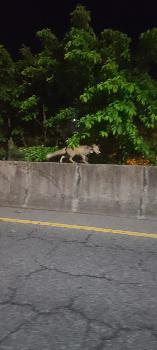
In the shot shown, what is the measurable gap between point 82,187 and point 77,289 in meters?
3.32

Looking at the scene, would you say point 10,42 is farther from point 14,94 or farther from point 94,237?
point 94,237

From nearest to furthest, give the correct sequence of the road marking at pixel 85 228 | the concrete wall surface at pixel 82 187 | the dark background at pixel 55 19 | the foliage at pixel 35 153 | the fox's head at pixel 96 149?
the road marking at pixel 85 228 → the concrete wall surface at pixel 82 187 → the fox's head at pixel 96 149 → the foliage at pixel 35 153 → the dark background at pixel 55 19

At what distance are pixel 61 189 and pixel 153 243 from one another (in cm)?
235

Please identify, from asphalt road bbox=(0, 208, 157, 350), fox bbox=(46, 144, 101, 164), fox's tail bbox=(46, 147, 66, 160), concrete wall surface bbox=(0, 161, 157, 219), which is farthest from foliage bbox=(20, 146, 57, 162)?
asphalt road bbox=(0, 208, 157, 350)

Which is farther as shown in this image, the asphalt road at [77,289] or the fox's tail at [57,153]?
the fox's tail at [57,153]

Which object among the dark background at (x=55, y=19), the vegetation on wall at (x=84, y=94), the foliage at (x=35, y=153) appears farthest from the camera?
the dark background at (x=55, y=19)

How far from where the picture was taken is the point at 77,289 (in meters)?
4.11

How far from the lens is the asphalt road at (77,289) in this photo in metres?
3.25

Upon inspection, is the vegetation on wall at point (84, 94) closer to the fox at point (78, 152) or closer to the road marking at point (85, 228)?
the fox at point (78, 152)

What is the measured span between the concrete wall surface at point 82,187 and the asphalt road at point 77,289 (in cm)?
75

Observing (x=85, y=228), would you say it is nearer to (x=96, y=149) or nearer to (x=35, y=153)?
(x=96, y=149)

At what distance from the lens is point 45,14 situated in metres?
18.2

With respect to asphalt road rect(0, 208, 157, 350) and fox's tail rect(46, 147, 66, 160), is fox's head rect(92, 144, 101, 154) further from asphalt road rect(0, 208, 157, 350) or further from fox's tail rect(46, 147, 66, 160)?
asphalt road rect(0, 208, 157, 350)

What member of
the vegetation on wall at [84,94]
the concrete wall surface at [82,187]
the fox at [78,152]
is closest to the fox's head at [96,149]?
the fox at [78,152]
